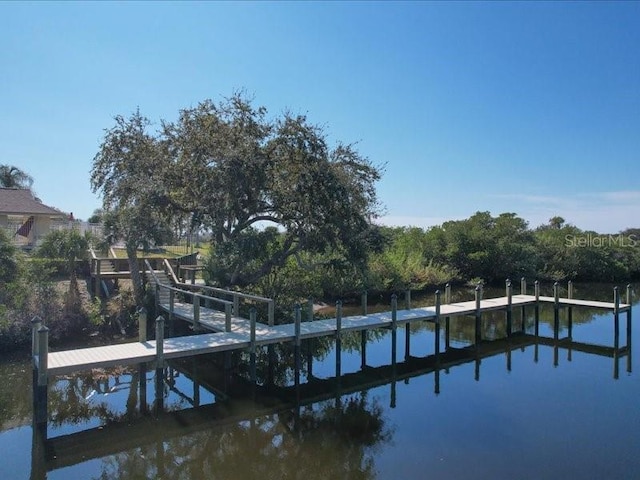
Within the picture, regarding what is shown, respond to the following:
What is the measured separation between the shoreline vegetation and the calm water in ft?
8.42

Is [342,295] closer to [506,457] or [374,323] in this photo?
[374,323]

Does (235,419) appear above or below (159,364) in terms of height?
below

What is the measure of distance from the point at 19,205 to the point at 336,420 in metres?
25.0

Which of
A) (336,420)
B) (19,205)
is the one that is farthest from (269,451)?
(19,205)

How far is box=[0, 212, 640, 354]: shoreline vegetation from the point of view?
1602 centimetres

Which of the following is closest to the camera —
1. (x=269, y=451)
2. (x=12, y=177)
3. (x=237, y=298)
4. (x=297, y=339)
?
(x=269, y=451)

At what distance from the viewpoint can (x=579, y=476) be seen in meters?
8.66

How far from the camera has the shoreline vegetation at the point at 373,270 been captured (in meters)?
16.0

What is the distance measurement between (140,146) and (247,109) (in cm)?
430

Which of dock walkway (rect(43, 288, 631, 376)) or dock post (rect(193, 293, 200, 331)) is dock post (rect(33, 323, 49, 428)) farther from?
dock post (rect(193, 293, 200, 331))

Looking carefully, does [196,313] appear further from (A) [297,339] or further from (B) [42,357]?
(B) [42,357]

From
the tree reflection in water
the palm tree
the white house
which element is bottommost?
the tree reflection in water

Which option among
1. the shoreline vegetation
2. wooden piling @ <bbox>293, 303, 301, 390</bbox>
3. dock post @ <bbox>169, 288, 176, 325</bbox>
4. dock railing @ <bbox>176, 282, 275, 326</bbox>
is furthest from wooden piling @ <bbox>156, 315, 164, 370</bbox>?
the shoreline vegetation

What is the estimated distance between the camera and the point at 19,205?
91.5 ft
